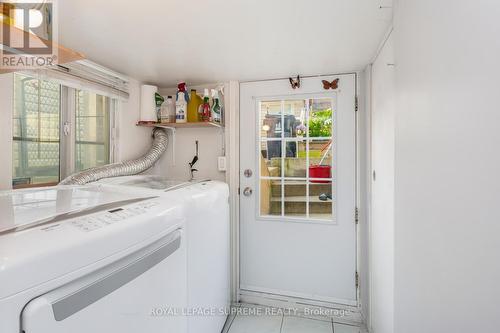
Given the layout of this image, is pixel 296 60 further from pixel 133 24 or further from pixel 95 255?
pixel 95 255

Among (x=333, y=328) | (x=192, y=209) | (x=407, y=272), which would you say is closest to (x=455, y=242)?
(x=407, y=272)

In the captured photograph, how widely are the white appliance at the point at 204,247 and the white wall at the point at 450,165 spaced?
3.05 feet

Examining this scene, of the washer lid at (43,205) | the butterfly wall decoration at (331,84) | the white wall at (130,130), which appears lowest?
the washer lid at (43,205)

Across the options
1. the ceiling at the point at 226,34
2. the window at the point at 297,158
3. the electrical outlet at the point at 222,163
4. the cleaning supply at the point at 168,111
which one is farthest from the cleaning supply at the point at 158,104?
the window at the point at 297,158

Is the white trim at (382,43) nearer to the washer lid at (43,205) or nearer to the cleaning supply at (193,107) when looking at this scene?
the cleaning supply at (193,107)

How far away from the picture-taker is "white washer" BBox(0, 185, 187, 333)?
0.51 metres

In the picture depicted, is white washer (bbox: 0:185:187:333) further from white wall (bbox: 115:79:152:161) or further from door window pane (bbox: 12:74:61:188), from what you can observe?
white wall (bbox: 115:79:152:161)

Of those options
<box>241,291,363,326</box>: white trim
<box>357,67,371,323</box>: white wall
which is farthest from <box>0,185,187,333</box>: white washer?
<box>357,67,371,323</box>: white wall

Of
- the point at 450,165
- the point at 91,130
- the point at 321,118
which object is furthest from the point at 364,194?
the point at 91,130

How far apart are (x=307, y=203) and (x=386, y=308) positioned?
A: 2.83 ft

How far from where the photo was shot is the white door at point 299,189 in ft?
6.31

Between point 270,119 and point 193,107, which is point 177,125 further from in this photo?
point 270,119

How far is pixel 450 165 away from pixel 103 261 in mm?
935

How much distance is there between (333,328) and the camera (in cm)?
182
